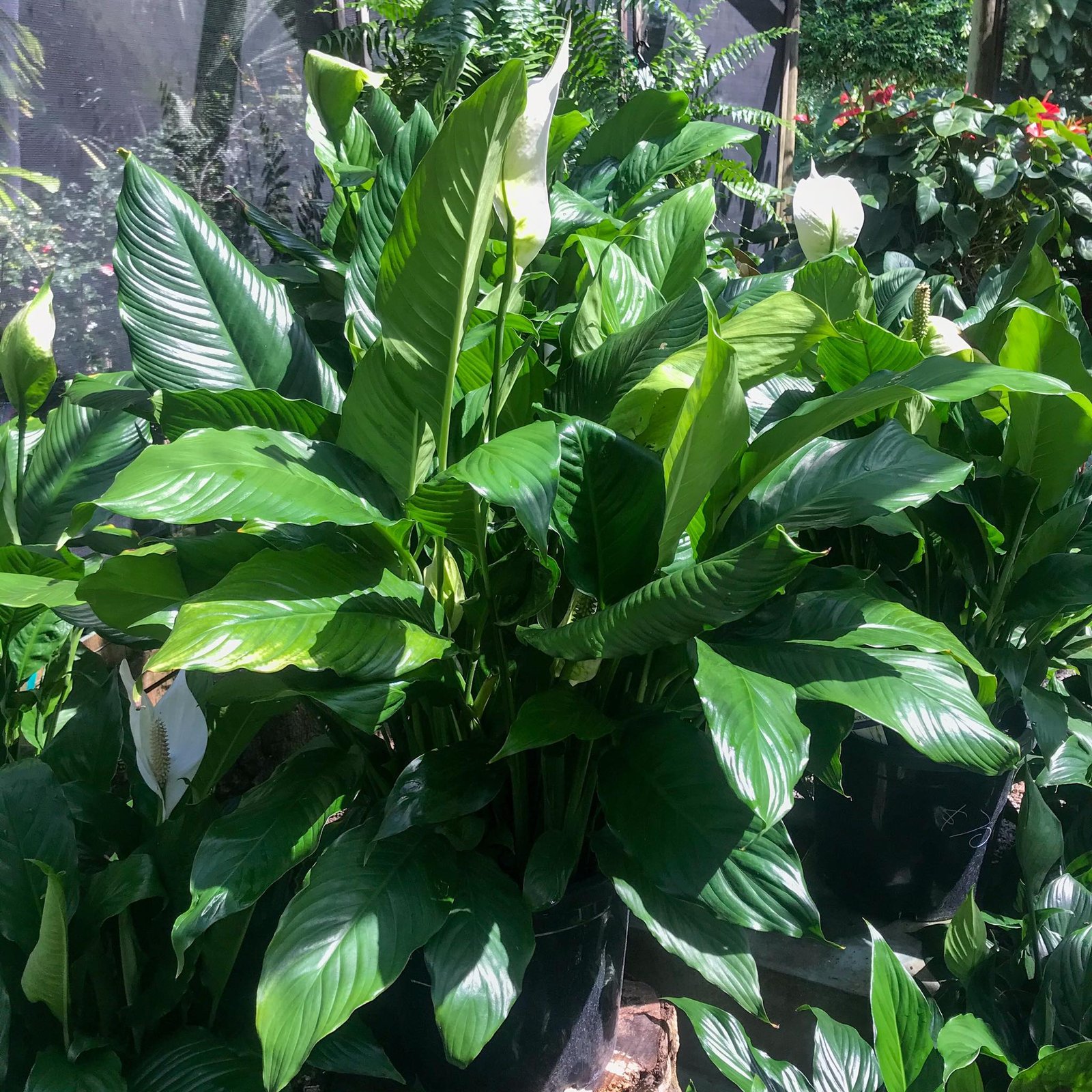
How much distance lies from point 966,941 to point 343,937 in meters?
0.75

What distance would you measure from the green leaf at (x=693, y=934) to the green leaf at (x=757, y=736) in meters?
0.20

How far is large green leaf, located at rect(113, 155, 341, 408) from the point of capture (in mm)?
927

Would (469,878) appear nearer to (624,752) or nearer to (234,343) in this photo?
(624,752)

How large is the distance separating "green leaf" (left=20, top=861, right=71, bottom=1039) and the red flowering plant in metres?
3.03

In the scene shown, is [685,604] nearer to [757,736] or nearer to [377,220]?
[757,736]

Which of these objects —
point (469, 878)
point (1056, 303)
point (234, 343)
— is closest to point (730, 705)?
point (469, 878)

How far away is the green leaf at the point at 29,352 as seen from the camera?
3.19 ft

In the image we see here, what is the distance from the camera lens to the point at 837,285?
3.90 ft

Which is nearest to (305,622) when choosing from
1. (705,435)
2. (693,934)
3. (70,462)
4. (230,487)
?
(230,487)

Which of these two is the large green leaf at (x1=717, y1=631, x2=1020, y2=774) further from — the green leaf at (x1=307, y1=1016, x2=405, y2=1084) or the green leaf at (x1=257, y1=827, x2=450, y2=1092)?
the green leaf at (x1=307, y1=1016, x2=405, y2=1084)

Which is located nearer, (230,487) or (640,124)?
(230,487)

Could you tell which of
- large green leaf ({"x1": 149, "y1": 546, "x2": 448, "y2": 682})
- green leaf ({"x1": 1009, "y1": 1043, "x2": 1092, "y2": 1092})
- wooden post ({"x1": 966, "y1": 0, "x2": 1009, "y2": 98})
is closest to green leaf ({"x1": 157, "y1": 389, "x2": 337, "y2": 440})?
large green leaf ({"x1": 149, "y1": 546, "x2": 448, "y2": 682})

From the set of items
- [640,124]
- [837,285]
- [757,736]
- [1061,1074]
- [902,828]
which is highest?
[640,124]

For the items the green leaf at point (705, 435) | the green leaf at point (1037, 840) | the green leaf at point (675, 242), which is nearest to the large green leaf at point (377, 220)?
the green leaf at point (675, 242)
